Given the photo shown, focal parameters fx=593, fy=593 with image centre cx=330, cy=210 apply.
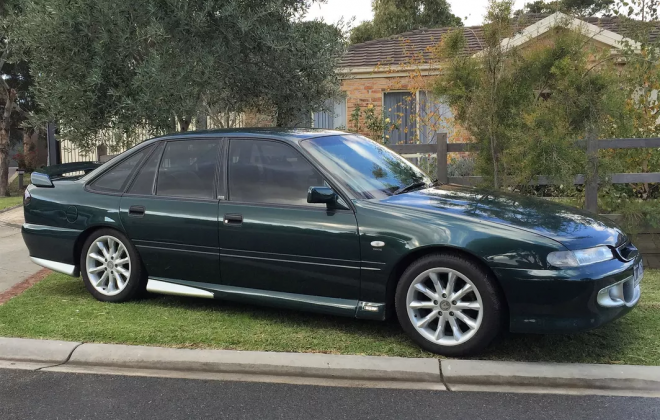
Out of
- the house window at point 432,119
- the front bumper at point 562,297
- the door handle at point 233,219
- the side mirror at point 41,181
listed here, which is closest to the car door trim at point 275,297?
the door handle at point 233,219

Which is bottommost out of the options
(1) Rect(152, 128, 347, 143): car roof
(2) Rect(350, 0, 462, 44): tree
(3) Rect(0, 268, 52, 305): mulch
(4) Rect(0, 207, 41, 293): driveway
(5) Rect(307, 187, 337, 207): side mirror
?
(3) Rect(0, 268, 52, 305): mulch

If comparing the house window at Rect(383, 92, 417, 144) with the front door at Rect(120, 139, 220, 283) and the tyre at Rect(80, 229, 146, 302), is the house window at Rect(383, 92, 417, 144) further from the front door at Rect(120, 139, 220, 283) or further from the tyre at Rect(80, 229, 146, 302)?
the tyre at Rect(80, 229, 146, 302)

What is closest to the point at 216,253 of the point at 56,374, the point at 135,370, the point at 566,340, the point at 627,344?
the point at 135,370

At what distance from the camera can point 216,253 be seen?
475 cm

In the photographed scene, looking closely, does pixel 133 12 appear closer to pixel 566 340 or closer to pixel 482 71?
pixel 482 71

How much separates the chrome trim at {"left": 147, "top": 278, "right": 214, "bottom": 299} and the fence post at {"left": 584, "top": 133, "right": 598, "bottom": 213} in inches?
168

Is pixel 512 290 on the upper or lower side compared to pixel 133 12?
lower

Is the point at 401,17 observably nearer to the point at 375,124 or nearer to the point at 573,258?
the point at 375,124

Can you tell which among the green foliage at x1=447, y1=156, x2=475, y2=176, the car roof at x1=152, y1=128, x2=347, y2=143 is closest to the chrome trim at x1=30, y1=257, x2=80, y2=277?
the car roof at x1=152, y1=128, x2=347, y2=143

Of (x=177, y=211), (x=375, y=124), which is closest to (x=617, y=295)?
(x=177, y=211)

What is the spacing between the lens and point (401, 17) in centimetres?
3038

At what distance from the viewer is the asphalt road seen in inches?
133

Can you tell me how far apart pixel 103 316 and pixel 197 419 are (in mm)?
1975

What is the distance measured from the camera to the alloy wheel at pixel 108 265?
Result: 17.2 feet
